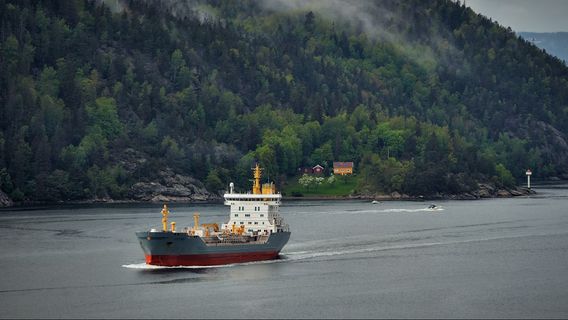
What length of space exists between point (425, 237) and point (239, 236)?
50297 millimetres

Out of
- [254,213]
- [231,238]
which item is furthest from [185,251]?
[254,213]

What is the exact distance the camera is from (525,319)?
10538 cm

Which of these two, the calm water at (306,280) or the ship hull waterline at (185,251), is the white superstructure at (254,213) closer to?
the ship hull waterline at (185,251)

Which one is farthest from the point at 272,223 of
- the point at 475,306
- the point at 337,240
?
the point at 475,306

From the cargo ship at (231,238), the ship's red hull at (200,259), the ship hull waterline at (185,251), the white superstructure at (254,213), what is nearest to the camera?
the ship hull waterline at (185,251)

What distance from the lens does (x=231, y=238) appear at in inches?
5443

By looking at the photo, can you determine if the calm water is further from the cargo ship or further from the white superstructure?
the white superstructure

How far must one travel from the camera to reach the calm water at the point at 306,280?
357 feet

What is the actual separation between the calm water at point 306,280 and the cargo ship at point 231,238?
204 cm

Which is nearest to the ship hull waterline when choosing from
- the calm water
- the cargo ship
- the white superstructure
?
the cargo ship

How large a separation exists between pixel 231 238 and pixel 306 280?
51.3 ft

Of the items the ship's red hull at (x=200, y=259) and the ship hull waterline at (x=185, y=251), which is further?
the ship's red hull at (x=200, y=259)

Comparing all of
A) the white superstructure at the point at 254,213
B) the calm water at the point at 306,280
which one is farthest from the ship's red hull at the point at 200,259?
the white superstructure at the point at 254,213

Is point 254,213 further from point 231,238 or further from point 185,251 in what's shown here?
point 185,251
